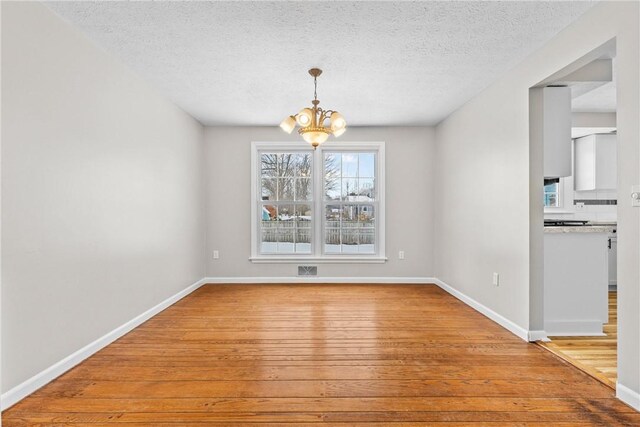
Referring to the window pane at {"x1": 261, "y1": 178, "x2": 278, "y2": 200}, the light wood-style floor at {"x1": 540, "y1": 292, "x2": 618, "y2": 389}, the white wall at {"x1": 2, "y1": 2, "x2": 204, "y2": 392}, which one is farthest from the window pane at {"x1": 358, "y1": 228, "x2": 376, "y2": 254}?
the white wall at {"x1": 2, "y1": 2, "x2": 204, "y2": 392}

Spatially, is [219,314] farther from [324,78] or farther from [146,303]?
[324,78]

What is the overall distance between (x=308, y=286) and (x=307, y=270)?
0.34 metres

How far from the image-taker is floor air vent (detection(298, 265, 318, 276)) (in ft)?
17.5

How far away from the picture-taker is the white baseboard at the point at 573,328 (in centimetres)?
309

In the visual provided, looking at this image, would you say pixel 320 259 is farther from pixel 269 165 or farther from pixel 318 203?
pixel 269 165

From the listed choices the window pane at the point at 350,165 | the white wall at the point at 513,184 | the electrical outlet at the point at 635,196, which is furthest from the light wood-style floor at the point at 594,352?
the window pane at the point at 350,165

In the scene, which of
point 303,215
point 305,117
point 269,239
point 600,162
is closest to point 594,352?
point 305,117

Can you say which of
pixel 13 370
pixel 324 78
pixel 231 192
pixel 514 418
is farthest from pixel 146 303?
pixel 514 418

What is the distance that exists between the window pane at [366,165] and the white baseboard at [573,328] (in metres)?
Answer: 3.05

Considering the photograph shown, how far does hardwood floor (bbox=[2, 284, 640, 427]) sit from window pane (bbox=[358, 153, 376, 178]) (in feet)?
7.99

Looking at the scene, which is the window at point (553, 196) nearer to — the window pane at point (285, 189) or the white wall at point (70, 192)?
the window pane at point (285, 189)

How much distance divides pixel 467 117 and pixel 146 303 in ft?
13.4

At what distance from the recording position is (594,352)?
2736mm

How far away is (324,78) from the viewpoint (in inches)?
133
